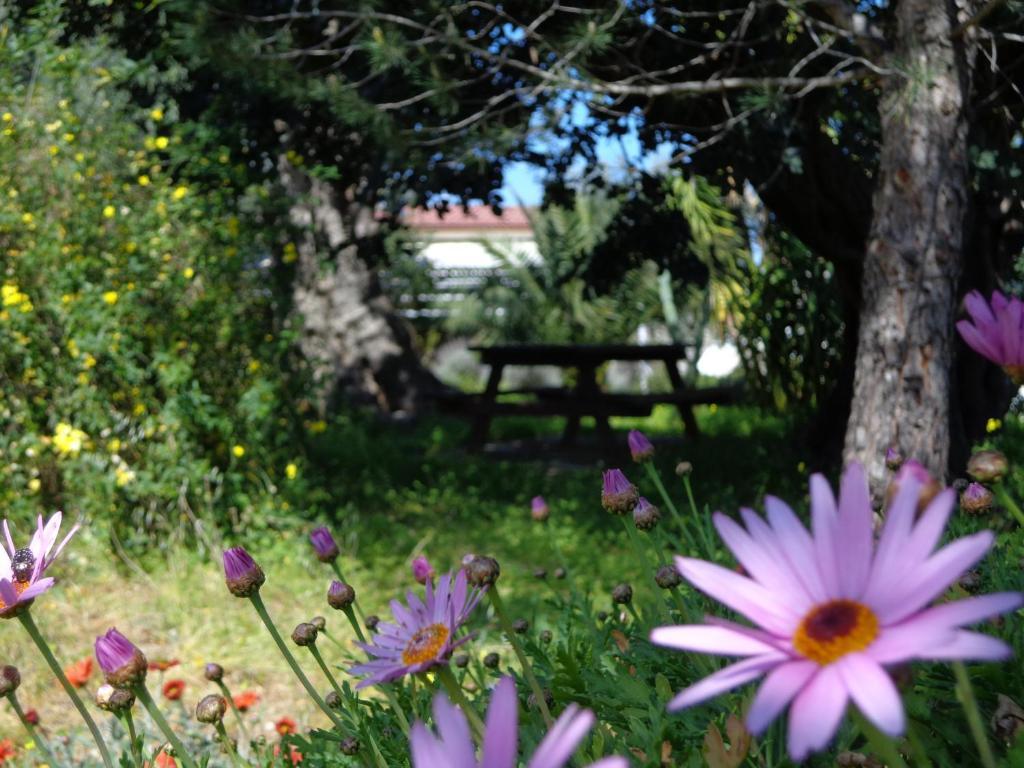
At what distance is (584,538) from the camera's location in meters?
5.66

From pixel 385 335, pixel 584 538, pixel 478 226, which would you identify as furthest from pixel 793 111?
pixel 478 226

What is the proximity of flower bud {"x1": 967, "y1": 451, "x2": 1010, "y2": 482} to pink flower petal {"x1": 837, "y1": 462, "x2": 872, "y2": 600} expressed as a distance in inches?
12.8

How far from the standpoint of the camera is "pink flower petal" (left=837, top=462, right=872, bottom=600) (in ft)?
2.29

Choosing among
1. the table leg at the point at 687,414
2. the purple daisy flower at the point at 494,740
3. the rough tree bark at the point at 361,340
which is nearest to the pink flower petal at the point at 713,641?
the purple daisy flower at the point at 494,740

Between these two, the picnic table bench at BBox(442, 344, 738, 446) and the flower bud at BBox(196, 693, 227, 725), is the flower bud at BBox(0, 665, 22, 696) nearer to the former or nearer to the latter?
the flower bud at BBox(196, 693, 227, 725)

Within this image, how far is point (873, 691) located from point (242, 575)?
0.80 m

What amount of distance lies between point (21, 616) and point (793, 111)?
14.7 feet

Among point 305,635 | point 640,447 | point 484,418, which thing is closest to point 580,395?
point 484,418

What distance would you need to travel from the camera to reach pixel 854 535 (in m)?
0.70

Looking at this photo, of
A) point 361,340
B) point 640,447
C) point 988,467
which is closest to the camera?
point 988,467

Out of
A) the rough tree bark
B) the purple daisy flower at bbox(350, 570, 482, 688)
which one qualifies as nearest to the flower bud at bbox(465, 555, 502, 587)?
the purple daisy flower at bbox(350, 570, 482, 688)

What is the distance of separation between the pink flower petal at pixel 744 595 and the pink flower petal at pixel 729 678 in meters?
0.04

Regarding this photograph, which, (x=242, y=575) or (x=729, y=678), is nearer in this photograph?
(x=729, y=678)

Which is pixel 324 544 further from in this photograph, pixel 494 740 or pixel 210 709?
pixel 494 740
